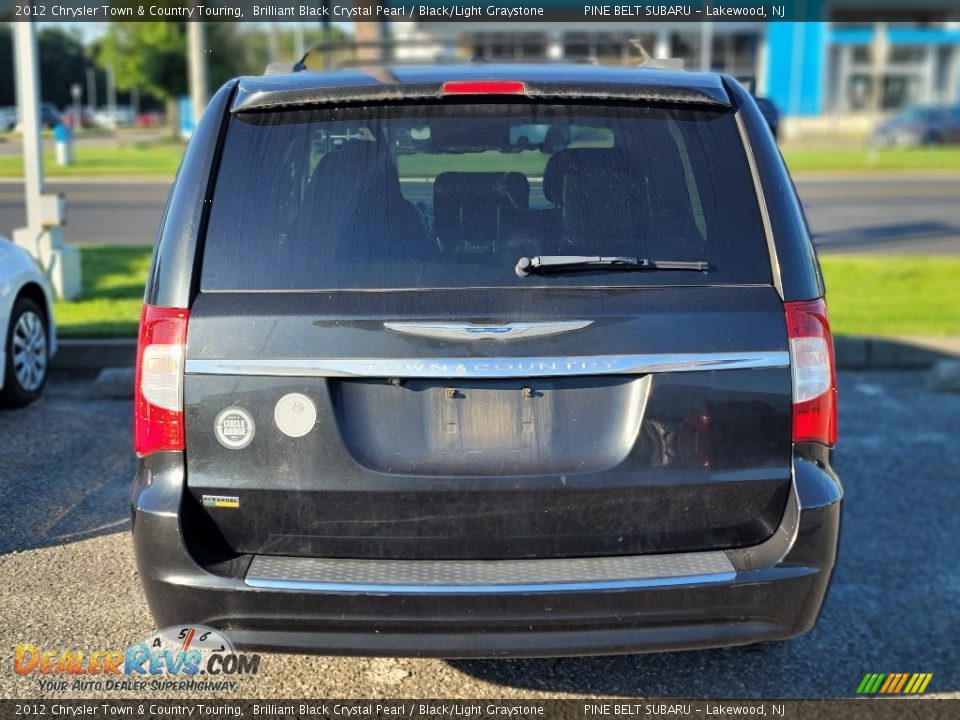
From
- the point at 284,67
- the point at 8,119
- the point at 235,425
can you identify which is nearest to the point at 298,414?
the point at 235,425

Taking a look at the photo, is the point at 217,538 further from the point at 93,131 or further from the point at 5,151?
the point at 93,131

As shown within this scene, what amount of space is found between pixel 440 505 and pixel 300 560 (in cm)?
41

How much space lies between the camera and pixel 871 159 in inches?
1308

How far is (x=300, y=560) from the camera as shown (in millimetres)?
2869

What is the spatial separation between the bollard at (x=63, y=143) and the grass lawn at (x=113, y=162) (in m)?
0.12

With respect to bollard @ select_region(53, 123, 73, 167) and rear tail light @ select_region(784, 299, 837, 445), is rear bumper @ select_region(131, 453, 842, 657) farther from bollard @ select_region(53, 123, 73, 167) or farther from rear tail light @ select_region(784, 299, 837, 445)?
bollard @ select_region(53, 123, 73, 167)

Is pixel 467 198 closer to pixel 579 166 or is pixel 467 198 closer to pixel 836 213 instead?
pixel 579 166

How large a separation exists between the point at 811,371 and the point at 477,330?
3.07 feet

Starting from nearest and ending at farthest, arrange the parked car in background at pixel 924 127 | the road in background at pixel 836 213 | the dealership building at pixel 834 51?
the road in background at pixel 836 213
the parked car in background at pixel 924 127
the dealership building at pixel 834 51

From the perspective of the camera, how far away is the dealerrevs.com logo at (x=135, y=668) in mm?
3473

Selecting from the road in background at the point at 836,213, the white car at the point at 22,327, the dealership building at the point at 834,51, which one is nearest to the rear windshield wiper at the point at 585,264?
the white car at the point at 22,327

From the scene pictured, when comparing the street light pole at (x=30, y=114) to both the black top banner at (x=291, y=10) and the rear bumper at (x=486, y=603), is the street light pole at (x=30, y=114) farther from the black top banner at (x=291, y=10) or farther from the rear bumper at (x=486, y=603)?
the rear bumper at (x=486, y=603)

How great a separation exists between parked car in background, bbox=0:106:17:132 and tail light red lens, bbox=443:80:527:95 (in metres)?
8.33

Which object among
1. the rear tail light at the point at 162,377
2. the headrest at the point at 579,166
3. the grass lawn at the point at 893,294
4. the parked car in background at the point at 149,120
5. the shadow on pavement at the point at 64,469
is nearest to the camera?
the rear tail light at the point at 162,377
